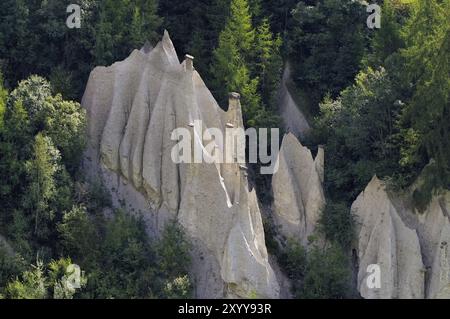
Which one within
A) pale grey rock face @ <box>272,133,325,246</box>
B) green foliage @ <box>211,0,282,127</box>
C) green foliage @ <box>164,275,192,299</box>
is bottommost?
green foliage @ <box>164,275,192,299</box>

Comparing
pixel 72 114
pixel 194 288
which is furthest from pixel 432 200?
pixel 72 114

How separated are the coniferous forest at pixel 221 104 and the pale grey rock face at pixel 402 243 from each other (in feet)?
1.39

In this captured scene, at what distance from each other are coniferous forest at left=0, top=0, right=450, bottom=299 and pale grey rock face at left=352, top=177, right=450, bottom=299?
0.42m

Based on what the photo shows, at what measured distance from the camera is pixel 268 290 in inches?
1778

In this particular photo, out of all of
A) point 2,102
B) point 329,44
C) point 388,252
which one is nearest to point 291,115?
point 329,44

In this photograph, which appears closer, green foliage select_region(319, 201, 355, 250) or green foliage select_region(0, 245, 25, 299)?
green foliage select_region(0, 245, 25, 299)

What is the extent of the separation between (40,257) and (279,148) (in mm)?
7833

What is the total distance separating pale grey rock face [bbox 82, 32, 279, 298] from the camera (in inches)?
1781

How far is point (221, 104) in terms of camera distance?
4962 centimetres

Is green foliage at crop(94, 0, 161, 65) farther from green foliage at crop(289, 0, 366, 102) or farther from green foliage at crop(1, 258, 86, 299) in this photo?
green foliage at crop(1, 258, 86, 299)

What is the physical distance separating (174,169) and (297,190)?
139 inches

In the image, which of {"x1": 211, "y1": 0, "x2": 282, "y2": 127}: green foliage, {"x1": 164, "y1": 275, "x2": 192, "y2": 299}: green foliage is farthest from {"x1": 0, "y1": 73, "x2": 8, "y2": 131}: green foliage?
{"x1": 164, "y1": 275, "x2": 192, "y2": 299}: green foliage

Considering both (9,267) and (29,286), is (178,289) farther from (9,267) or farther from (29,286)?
(9,267)

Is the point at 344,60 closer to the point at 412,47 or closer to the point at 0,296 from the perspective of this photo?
the point at 412,47
